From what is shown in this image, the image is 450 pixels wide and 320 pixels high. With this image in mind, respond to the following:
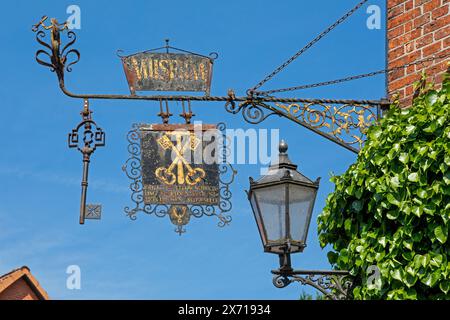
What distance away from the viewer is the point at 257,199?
329 inches

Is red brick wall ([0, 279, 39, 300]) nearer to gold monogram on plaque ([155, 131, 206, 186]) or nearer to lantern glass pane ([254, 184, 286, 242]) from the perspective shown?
gold monogram on plaque ([155, 131, 206, 186])

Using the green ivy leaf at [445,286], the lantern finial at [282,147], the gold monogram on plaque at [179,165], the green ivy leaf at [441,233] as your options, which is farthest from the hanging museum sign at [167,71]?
the green ivy leaf at [445,286]

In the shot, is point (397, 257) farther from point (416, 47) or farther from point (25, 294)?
point (25, 294)

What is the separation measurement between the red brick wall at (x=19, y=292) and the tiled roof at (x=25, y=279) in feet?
0.30

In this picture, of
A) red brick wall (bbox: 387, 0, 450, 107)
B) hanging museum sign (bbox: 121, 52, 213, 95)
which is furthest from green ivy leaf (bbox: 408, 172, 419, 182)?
hanging museum sign (bbox: 121, 52, 213, 95)

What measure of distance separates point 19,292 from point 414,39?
42.5 feet

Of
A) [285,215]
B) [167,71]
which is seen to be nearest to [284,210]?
[285,215]

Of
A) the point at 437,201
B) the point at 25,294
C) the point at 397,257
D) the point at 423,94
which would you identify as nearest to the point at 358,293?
the point at 397,257

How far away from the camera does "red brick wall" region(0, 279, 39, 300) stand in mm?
20562

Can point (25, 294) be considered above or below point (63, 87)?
below

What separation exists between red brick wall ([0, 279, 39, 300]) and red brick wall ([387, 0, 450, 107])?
1216 centimetres

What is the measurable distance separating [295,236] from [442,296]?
1.24 metres

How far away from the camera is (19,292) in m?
21.0

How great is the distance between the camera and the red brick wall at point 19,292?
2056 centimetres
